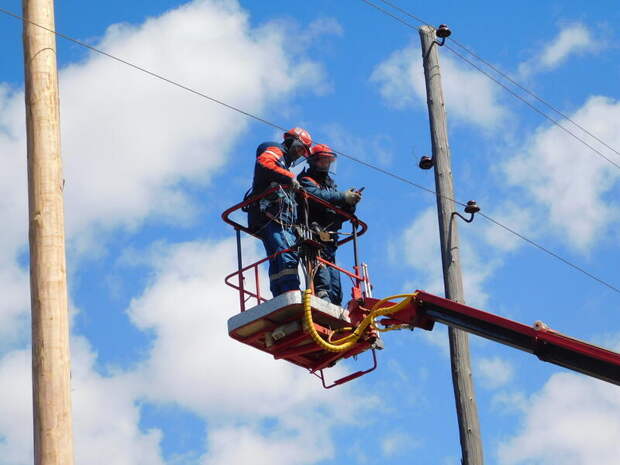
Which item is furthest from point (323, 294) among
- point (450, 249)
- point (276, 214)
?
point (450, 249)

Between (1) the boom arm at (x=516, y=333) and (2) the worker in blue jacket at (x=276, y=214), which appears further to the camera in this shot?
(2) the worker in blue jacket at (x=276, y=214)

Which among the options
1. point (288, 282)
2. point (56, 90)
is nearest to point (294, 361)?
point (288, 282)

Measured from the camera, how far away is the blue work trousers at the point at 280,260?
11656 millimetres

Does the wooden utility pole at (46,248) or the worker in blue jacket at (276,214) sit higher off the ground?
the worker in blue jacket at (276,214)

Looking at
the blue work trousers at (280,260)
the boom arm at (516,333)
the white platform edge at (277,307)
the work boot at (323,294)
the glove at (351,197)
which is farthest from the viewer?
the glove at (351,197)

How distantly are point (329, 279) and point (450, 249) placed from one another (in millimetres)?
1344

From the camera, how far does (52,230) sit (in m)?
7.12

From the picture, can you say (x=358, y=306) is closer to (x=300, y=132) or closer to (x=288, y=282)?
(x=288, y=282)

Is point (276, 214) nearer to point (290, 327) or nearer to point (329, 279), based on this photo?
point (329, 279)

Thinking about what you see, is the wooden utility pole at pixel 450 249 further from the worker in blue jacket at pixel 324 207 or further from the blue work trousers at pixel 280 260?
the blue work trousers at pixel 280 260

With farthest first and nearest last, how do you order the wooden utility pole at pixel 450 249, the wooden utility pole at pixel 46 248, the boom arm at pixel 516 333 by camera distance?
1. the wooden utility pole at pixel 450 249
2. the boom arm at pixel 516 333
3. the wooden utility pole at pixel 46 248

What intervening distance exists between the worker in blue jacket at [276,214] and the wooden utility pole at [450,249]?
61.4 inches

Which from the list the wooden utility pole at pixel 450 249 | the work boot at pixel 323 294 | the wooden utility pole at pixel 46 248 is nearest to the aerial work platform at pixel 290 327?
the work boot at pixel 323 294

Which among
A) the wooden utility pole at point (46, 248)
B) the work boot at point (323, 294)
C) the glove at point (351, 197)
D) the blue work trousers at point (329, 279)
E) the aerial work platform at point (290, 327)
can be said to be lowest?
the wooden utility pole at point (46, 248)
